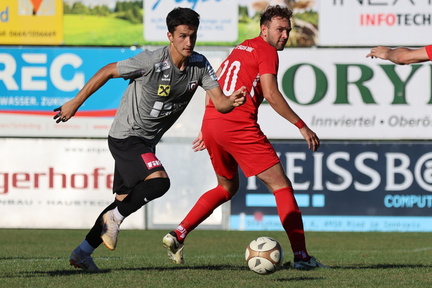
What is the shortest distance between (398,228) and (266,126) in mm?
2679

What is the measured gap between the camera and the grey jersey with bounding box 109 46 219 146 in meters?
7.76

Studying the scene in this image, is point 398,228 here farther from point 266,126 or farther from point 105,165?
point 105,165

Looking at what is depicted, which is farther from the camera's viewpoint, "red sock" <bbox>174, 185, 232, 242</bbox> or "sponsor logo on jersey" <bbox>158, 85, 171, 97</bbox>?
"red sock" <bbox>174, 185, 232, 242</bbox>

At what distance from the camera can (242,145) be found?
27.1 feet

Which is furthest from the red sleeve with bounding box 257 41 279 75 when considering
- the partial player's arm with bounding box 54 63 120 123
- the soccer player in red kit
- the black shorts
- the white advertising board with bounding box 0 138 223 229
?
the white advertising board with bounding box 0 138 223 229

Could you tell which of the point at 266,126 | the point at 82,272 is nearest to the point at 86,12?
the point at 266,126

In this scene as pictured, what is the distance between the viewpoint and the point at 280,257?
24.1 ft

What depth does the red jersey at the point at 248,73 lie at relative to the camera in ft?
27.1

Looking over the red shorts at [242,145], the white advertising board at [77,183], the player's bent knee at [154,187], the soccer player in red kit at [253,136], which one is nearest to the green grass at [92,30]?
the white advertising board at [77,183]

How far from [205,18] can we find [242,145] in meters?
7.56

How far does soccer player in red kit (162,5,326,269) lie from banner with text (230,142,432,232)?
6.86m

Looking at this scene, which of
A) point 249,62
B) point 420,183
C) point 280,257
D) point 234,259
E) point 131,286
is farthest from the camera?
point 420,183

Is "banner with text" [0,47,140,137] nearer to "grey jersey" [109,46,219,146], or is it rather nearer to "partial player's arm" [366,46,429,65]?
"grey jersey" [109,46,219,146]

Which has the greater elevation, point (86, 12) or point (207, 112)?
point (86, 12)
